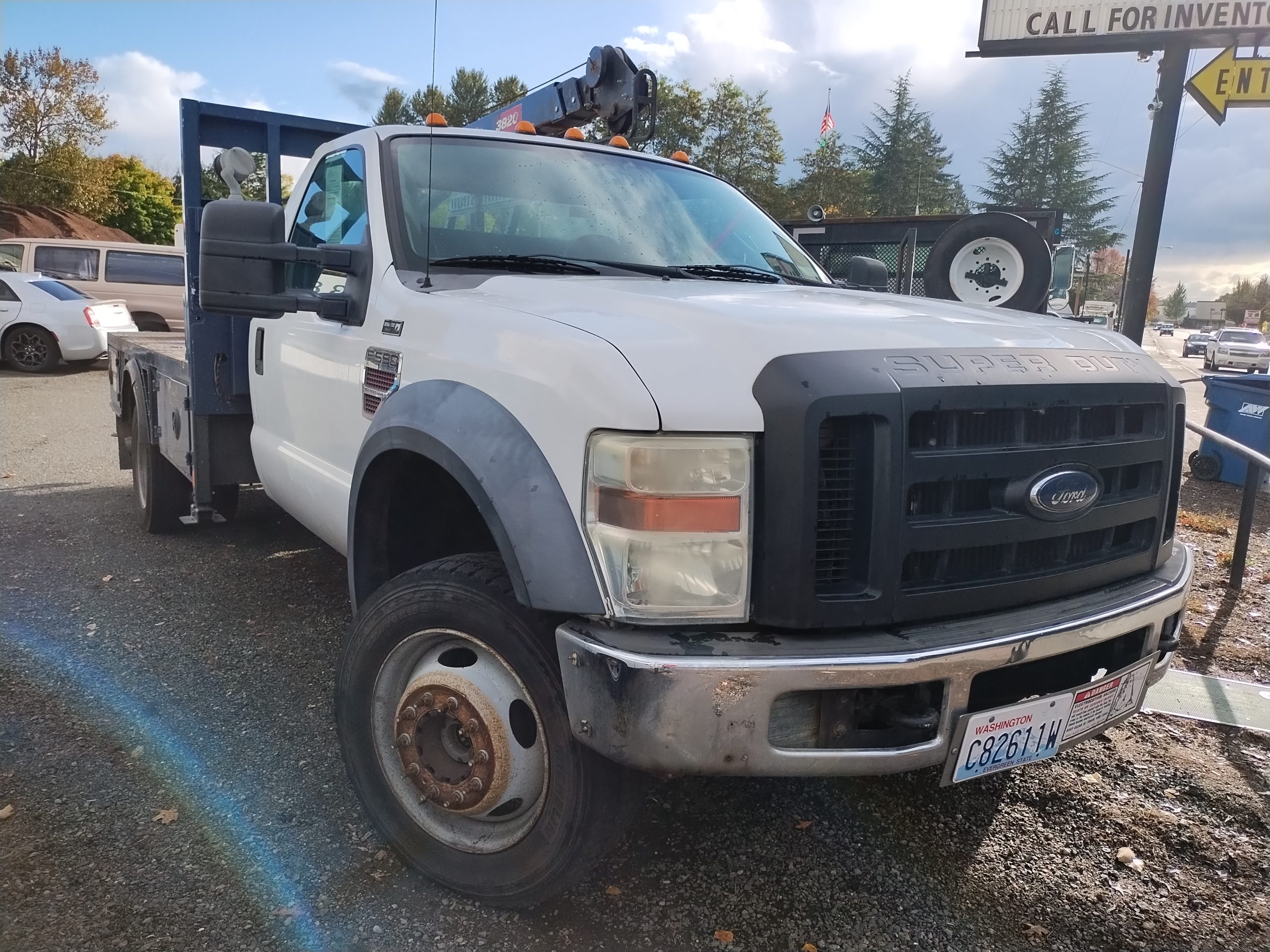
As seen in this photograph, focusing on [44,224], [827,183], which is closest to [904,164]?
[827,183]

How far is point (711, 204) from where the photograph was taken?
145 inches

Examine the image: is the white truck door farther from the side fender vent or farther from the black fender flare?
the black fender flare

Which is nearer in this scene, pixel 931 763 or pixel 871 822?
pixel 931 763

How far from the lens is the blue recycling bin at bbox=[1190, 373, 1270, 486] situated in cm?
806

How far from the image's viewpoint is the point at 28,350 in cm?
1404

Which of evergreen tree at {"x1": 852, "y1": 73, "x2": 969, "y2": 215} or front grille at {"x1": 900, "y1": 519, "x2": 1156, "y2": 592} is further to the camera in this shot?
evergreen tree at {"x1": 852, "y1": 73, "x2": 969, "y2": 215}

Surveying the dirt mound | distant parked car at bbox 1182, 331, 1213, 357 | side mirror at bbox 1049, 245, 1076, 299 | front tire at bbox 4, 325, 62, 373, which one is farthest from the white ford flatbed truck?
distant parked car at bbox 1182, 331, 1213, 357

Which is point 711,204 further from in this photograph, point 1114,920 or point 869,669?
point 1114,920

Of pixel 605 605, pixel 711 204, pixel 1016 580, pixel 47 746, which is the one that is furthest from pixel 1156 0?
pixel 47 746

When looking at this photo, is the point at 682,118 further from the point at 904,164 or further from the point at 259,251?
the point at 259,251

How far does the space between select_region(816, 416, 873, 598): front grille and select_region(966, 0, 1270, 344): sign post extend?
7.17m

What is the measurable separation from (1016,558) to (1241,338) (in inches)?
1576

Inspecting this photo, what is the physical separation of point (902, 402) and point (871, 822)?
5.03 ft

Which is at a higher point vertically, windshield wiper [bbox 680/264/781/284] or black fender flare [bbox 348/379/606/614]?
windshield wiper [bbox 680/264/781/284]
